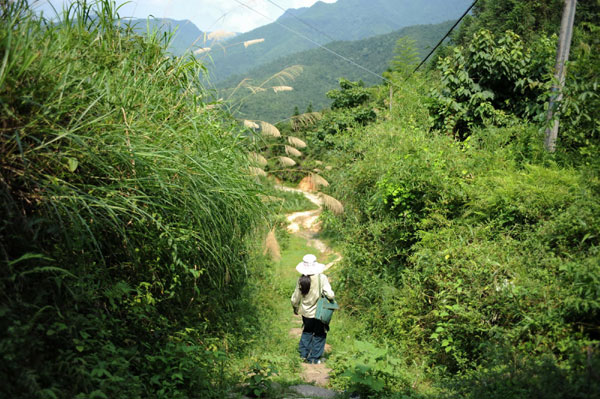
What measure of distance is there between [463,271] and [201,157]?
325cm

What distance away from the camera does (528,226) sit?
4.98 meters

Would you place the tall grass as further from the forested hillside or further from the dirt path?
the dirt path

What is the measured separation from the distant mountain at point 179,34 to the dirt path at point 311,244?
3.06 meters

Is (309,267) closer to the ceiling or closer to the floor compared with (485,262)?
closer to the floor

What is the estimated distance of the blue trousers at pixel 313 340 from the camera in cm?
600

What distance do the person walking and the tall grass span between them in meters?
1.45

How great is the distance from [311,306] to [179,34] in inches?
162

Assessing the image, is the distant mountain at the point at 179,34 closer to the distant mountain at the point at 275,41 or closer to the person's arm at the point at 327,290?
the distant mountain at the point at 275,41

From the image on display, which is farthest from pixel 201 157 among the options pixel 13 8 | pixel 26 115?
pixel 13 8

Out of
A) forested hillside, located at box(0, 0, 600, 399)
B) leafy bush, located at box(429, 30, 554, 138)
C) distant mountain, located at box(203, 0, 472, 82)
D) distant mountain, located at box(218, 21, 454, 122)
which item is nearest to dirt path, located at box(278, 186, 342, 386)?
forested hillside, located at box(0, 0, 600, 399)

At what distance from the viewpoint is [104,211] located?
3273 mm

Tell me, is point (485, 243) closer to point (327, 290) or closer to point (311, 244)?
point (327, 290)

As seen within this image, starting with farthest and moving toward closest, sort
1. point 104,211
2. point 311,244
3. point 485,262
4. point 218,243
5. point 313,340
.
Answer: point 311,244
point 313,340
point 485,262
point 218,243
point 104,211

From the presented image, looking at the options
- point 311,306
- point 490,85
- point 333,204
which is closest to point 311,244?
point 333,204
